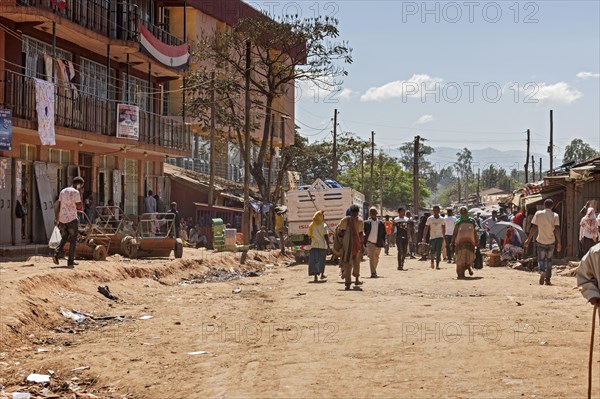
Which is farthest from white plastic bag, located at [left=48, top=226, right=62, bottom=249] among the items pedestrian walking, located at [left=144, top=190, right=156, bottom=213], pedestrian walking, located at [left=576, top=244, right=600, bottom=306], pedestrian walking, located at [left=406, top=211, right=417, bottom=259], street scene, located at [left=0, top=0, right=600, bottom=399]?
pedestrian walking, located at [left=406, top=211, right=417, bottom=259]

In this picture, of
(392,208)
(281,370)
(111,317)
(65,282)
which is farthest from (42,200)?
(392,208)

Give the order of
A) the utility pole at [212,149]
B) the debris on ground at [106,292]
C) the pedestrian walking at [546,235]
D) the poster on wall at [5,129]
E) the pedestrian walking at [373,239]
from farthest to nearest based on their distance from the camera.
A: the utility pole at [212,149] → the poster on wall at [5,129] → the pedestrian walking at [373,239] → the pedestrian walking at [546,235] → the debris on ground at [106,292]

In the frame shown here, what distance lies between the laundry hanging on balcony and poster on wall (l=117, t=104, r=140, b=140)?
8.65 feet

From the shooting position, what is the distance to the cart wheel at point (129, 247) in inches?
944

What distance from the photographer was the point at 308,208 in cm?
3184

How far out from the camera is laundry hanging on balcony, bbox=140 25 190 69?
32094 mm

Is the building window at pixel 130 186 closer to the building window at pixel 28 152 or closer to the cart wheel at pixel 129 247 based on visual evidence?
the building window at pixel 28 152

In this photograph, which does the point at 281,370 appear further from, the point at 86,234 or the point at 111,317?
the point at 86,234

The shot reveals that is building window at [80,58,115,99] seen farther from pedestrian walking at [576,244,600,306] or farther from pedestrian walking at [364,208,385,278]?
pedestrian walking at [576,244,600,306]

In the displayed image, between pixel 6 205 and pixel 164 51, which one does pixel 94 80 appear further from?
pixel 6 205

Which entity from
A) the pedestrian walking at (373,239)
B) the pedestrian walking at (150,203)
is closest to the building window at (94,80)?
the pedestrian walking at (150,203)

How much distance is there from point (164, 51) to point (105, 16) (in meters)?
4.33

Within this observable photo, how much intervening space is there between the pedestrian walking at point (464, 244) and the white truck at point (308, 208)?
10.6 meters

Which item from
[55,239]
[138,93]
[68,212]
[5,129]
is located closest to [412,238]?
[138,93]
